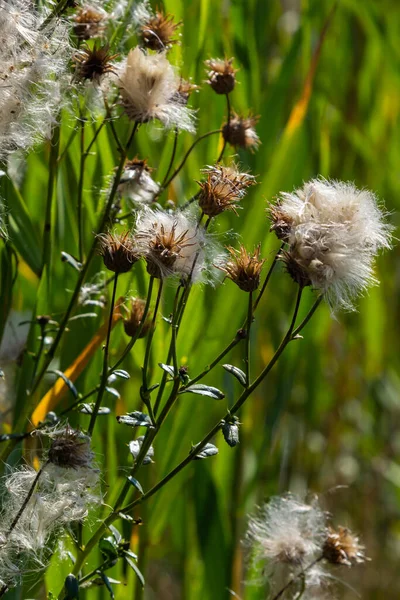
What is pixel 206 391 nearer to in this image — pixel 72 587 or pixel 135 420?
pixel 135 420

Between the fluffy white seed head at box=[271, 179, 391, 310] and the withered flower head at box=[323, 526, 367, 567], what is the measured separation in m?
0.27

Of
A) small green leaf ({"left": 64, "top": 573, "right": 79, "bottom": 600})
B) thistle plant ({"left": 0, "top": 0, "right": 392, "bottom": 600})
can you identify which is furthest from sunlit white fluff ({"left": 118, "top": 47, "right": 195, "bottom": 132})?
small green leaf ({"left": 64, "top": 573, "right": 79, "bottom": 600})

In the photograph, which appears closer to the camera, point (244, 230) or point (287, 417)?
point (244, 230)

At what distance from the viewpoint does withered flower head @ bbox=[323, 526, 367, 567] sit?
0.81 m

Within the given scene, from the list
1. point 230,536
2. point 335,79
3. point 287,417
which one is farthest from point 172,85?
point 335,79

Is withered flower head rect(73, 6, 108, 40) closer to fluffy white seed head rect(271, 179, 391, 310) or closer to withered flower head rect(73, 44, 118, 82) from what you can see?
Answer: withered flower head rect(73, 44, 118, 82)

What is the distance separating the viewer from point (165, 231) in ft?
2.10

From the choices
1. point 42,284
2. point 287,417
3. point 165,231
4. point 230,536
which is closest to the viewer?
point 165,231

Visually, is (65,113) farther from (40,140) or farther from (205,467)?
(205,467)

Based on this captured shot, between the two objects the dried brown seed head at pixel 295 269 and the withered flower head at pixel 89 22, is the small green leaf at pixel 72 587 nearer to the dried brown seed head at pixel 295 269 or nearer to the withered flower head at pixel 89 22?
the dried brown seed head at pixel 295 269

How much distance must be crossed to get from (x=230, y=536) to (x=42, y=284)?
46 centimetres

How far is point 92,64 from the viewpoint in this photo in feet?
2.37

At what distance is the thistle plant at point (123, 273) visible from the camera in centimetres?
64

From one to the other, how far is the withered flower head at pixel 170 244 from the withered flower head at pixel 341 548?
0.31m
